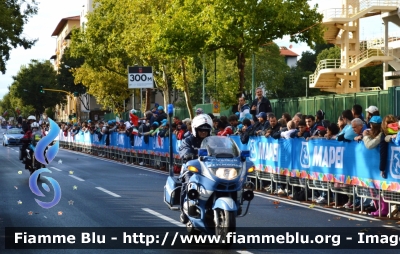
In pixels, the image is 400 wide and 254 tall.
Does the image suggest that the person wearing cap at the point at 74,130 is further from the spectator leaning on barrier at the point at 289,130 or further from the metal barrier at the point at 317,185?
the metal barrier at the point at 317,185

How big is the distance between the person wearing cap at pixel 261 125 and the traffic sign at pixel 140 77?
78.1ft

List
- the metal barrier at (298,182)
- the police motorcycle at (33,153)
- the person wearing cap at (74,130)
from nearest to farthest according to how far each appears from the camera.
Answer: the metal barrier at (298,182) < the police motorcycle at (33,153) < the person wearing cap at (74,130)

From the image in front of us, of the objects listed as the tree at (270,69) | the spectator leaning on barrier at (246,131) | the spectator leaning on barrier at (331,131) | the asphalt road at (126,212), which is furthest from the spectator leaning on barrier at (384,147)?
the tree at (270,69)

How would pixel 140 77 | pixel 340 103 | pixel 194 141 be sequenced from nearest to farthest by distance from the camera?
pixel 194 141
pixel 340 103
pixel 140 77

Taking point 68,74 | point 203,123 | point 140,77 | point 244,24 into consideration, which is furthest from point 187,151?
point 68,74

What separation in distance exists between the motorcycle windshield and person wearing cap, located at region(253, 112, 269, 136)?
9.10 meters

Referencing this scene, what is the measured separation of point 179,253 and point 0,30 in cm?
3532

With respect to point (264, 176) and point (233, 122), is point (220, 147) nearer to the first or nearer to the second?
point (264, 176)

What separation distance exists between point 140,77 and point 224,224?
1347 inches

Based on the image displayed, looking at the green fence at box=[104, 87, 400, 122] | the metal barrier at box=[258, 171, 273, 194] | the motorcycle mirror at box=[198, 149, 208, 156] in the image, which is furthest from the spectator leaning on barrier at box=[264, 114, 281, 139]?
the motorcycle mirror at box=[198, 149, 208, 156]

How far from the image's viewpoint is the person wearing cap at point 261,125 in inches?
776

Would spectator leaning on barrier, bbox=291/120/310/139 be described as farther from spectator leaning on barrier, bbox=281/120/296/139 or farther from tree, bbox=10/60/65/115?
tree, bbox=10/60/65/115

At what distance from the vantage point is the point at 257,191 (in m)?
19.3

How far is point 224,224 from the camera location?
995 cm
